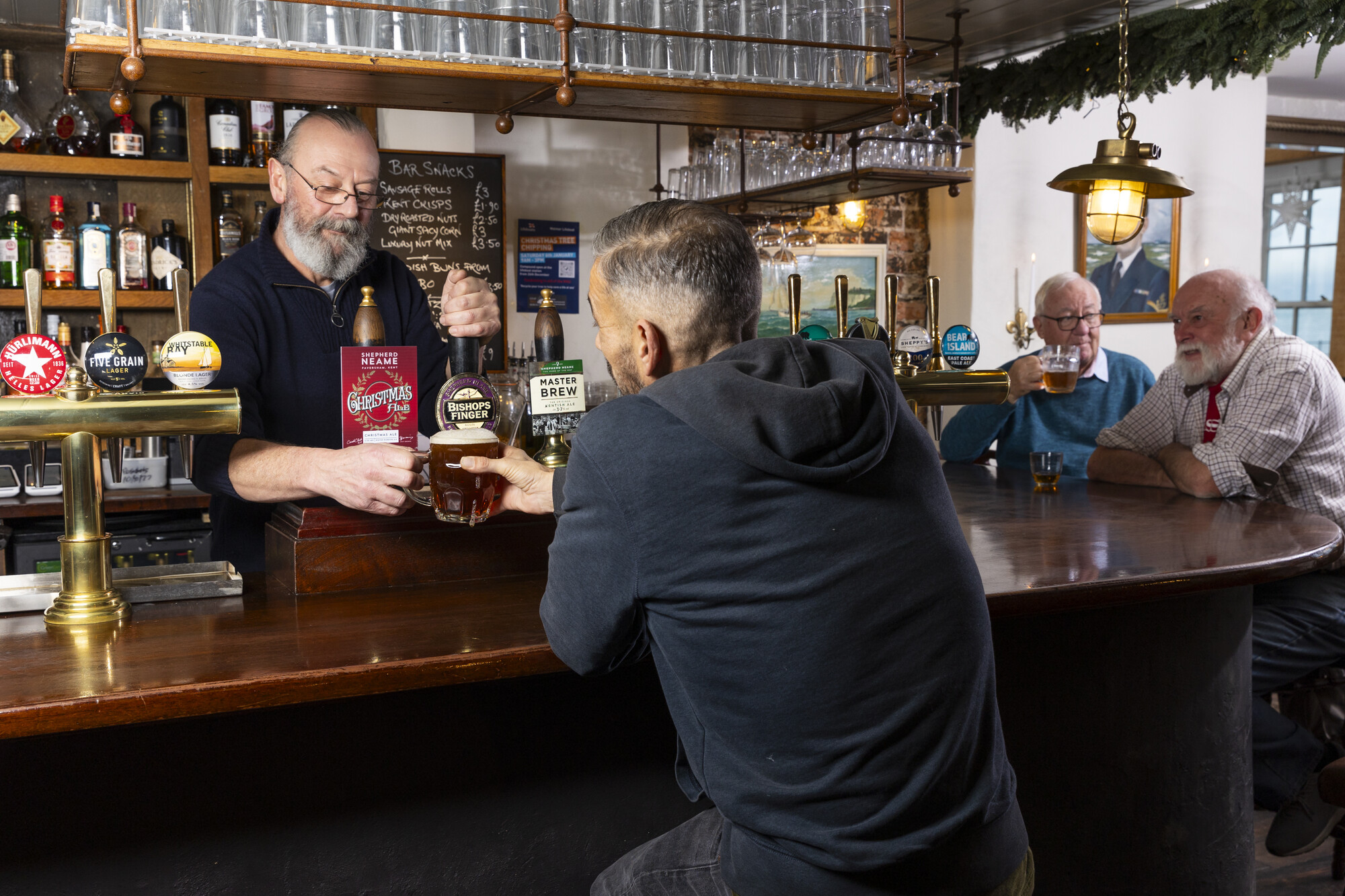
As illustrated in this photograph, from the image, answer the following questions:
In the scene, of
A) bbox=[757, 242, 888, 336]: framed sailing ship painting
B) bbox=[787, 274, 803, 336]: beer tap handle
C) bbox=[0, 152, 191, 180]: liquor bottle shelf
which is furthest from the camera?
bbox=[757, 242, 888, 336]: framed sailing ship painting

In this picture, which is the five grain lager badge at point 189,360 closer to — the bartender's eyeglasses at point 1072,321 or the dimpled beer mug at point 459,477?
the dimpled beer mug at point 459,477

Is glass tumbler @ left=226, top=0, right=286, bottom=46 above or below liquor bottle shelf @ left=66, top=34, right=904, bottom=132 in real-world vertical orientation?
above

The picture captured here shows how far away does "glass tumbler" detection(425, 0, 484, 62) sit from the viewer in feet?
6.48

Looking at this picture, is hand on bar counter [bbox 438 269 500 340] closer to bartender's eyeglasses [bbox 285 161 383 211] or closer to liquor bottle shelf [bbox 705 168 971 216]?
bartender's eyeglasses [bbox 285 161 383 211]

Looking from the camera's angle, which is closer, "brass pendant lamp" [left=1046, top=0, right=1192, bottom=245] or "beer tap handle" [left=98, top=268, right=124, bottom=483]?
"beer tap handle" [left=98, top=268, right=124, bottom=483]

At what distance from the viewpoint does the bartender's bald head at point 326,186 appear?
2125mm

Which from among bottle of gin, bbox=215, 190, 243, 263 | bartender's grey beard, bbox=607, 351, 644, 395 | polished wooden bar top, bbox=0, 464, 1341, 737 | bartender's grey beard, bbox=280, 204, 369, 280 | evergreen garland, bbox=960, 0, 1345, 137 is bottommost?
polished wooden bar top, bbox=0, 464, 1341, 737

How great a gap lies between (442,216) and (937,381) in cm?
276

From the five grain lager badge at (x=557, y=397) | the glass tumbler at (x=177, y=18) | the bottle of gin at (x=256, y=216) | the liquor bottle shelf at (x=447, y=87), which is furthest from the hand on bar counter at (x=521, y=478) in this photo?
the bottle of gin at (x=256, y=216)

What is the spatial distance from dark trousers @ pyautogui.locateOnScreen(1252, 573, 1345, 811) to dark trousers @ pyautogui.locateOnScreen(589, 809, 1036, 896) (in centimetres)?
186

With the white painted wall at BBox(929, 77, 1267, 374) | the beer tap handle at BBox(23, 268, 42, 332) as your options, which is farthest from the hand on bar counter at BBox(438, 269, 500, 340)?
the white painted wall at BBox(929, 77, 1267, 374)

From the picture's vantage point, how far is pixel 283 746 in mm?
1497

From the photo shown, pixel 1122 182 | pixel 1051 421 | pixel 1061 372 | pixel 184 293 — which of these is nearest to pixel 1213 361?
pixel 1061 372

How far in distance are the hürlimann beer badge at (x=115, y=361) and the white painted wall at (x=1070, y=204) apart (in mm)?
4928
